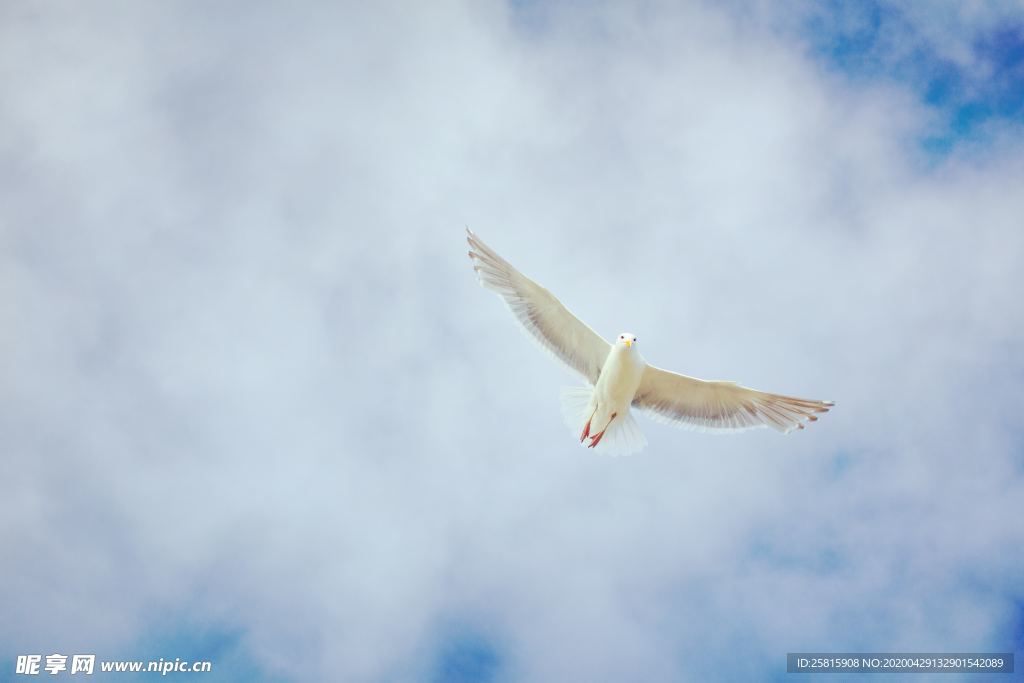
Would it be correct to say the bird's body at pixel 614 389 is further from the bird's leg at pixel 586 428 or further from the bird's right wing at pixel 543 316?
the bird's right wing at pixel 543 316

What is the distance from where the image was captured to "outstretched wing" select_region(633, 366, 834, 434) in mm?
14219

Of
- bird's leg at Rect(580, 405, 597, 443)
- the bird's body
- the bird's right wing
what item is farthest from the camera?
bird's leg at Rect(580, 405, 597, 443)

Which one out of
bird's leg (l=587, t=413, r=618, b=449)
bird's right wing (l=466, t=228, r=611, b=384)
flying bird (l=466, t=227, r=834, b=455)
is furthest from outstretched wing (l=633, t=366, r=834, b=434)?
bird's right wing (l=466, t=228, r=611, b=384)

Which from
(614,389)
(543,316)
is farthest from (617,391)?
(543,316)

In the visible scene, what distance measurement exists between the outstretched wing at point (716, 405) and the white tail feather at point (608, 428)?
421mm

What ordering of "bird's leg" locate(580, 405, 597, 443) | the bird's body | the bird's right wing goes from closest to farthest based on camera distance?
the bird's body
the bird's right wing
"bird's leg" locate(580, 405, 597, 443)

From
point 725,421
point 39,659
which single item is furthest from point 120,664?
point 725,421

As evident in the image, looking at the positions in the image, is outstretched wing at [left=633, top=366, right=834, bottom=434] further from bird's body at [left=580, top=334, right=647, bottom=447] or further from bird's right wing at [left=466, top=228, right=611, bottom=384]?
bird's right wing at [left=466, top=228, right=611, bottom=384]

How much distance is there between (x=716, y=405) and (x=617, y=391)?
1.32 m

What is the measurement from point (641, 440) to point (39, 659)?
10.1m

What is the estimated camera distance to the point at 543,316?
14453mm

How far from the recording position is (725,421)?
47.9 ft

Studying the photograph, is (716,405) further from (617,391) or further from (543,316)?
(543,316)

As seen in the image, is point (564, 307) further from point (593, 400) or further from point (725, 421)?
point (725, 421)
